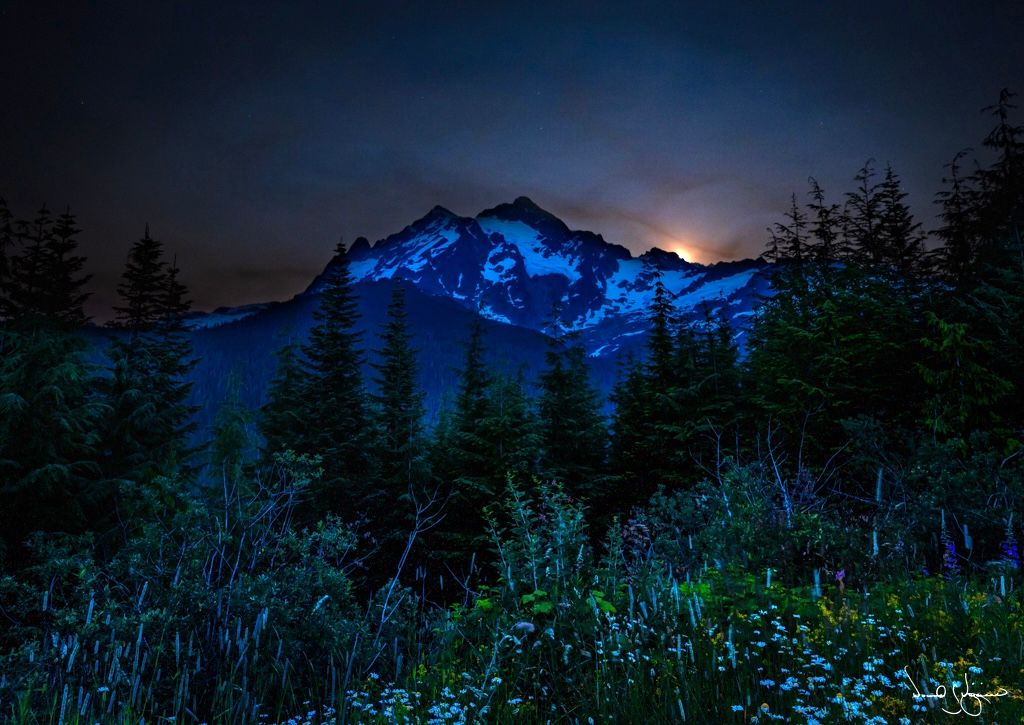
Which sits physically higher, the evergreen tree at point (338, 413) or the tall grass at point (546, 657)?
the evergreen tree at point (338, 413)

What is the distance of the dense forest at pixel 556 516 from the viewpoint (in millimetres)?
3658

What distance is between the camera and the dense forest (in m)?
3.66

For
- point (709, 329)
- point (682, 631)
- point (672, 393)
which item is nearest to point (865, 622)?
point (682, 631)

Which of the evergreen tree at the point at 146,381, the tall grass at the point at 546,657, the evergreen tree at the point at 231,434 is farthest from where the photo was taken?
the evergreen tree at the point at 231,434

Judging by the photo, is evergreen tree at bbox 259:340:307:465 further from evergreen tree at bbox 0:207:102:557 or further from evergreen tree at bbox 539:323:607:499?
evergreen tree at bbox 539:323:607:499

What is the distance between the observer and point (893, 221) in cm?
3036

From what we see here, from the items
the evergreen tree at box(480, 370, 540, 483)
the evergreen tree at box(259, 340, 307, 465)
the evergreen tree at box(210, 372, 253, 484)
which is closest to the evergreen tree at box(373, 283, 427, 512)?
the evergreen tree at box(480, 370, 540, 483)

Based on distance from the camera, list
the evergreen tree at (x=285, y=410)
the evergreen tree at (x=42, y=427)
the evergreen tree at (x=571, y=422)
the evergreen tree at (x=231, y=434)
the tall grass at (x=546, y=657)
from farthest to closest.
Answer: the evergreen tree at (x=231, y=434) < the evergreen tree at (x=285, y=410) < the evergreen tree at (x=571, y=422) < the evergreen tree at (x=42, y=427) < the tall grass at (x=546, y=657)

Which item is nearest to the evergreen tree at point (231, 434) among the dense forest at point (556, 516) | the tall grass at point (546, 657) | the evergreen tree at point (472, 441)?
the dense forest at point (556, 516)

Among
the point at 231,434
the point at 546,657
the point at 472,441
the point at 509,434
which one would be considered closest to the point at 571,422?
the point at 509,434

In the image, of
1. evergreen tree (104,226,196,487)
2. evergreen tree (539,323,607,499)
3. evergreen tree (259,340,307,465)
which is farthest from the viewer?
evergreen tree (259,340,307,465)

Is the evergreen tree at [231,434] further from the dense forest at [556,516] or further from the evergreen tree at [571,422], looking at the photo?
the evergreen tree at [571,422]

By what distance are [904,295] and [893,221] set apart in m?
14.3

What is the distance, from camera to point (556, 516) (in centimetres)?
730
